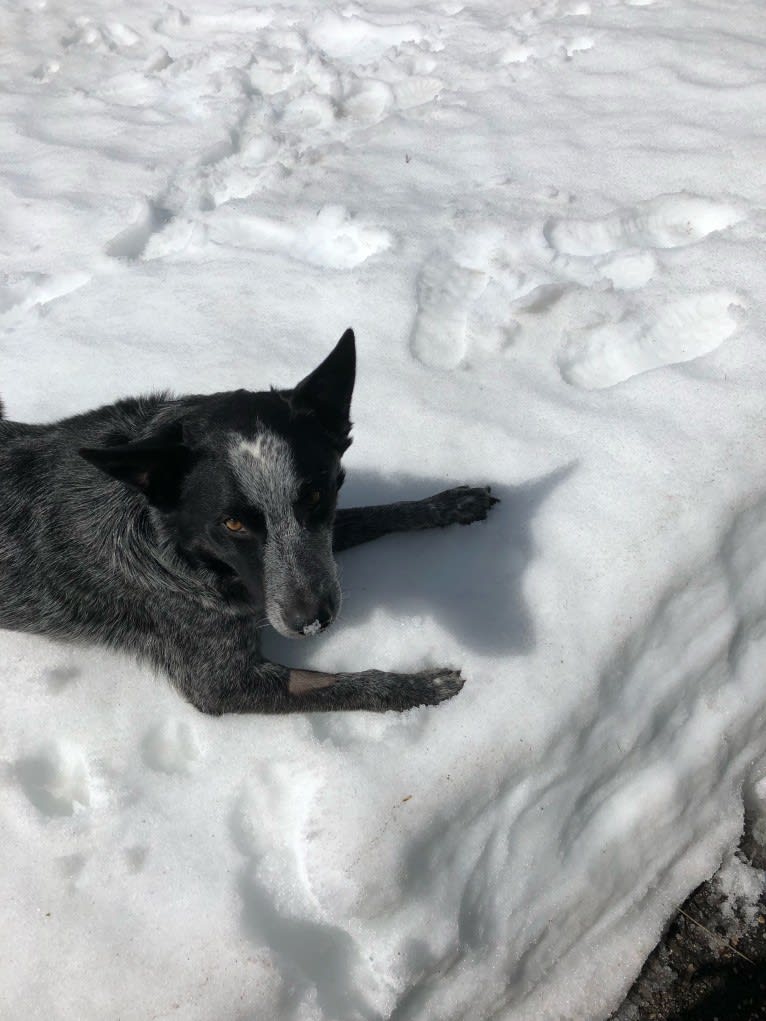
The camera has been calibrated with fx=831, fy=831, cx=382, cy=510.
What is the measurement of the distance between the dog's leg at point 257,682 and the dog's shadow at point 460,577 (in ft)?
0.65

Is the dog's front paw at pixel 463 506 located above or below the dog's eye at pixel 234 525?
below

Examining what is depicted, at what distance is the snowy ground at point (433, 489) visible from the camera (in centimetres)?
287

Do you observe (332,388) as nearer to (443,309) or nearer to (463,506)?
(463,506)

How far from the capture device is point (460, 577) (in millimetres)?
3527

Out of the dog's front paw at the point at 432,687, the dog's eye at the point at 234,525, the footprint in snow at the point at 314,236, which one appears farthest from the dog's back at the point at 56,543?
the footprint in snow at the point at 314,236

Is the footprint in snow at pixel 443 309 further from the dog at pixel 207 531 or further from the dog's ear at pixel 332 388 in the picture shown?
the dog's ear at pixel 332 388

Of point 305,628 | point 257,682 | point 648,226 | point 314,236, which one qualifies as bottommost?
point 257,682

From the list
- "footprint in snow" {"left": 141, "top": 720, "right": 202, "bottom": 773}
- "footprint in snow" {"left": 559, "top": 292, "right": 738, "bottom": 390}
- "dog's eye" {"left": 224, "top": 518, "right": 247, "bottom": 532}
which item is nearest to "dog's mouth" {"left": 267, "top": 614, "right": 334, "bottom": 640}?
"dog's eye" {"left": 224, "top": 518, "right": 247, "bottom": 532}

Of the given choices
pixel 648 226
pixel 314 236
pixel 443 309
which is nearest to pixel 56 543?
pixel 443 309

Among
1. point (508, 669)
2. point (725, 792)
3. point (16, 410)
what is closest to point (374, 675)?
point (508, 669)

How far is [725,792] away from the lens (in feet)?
10.7

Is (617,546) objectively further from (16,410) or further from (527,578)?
(16,410)

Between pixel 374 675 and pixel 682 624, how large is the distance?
49.5 inches

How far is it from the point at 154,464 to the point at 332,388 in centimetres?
68
